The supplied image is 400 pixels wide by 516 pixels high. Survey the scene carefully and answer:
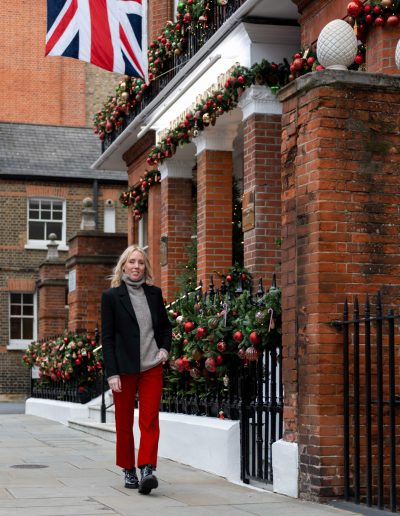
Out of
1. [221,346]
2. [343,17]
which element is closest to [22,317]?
[343,17]

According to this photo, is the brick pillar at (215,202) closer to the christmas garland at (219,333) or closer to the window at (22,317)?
the christmas garland at (219,333)

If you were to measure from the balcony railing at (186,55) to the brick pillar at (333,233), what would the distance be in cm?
587

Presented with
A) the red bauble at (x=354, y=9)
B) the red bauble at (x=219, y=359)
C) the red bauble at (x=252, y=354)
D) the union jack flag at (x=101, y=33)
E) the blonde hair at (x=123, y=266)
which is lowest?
the red bauble at (x=219, y=359)

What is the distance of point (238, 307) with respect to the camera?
361 inches

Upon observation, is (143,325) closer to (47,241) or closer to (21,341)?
(21,341)

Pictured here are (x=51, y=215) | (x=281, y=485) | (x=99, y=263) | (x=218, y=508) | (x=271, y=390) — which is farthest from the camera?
(x=51, y=215)

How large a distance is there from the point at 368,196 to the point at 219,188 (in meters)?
7.30

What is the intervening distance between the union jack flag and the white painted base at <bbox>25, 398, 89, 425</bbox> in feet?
21.4

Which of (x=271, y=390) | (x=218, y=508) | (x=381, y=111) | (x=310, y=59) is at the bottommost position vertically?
(x=218, y=508)

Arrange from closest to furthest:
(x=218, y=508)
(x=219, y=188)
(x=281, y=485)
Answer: (x=218, y=508) → (x=281, y=485) → (x=219, y=188)

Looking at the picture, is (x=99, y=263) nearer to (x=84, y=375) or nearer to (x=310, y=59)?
(x=84, y=375)

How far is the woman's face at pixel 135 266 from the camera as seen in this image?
7.97 m

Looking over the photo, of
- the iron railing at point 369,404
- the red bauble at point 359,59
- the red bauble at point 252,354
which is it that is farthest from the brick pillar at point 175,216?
the iron railing at point 369,404

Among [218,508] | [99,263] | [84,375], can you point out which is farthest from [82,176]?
[218,508]
